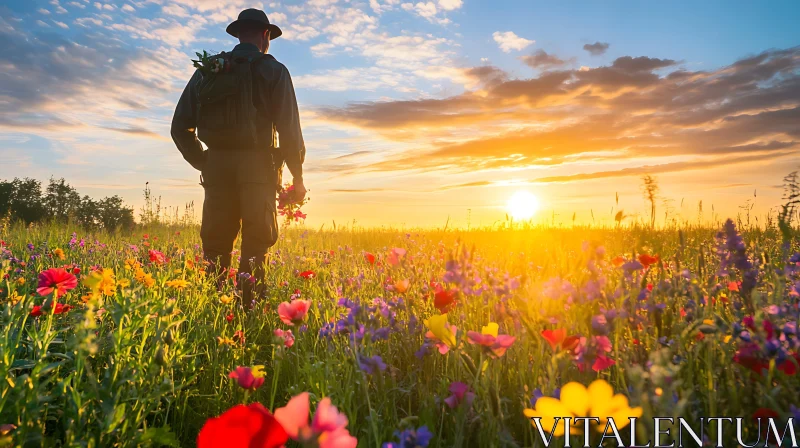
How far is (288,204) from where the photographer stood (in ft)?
16.6

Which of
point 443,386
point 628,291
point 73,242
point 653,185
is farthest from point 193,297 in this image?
point 73,242

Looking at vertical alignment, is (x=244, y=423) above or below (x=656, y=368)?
below

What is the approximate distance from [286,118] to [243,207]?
2.97 feet

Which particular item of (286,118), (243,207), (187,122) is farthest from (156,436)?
(187,122)

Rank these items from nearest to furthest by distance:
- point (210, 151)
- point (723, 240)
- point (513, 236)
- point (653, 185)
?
point (723, 240) → point (653, 185) → point (210, 151) → point (513, 236)

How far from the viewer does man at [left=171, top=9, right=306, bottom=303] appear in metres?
4.32

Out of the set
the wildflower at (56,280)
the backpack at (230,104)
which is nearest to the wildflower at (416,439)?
the wildflower at (56,280)

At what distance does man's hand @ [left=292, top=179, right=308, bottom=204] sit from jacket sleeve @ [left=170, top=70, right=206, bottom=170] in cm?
96

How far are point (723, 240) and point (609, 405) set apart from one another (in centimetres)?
164

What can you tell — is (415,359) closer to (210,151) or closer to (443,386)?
(443,386)

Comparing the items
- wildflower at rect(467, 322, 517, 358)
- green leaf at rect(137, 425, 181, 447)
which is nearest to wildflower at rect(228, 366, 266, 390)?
green leaf at rect(137, 425, 181, 447)

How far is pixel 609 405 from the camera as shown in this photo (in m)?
0.87

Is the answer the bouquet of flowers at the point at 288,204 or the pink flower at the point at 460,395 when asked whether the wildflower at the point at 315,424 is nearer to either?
the pink flower at the point at 460,395

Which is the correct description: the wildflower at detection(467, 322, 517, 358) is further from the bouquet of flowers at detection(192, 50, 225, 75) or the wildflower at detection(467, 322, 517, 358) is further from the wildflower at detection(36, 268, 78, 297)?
the bouquet of flowers at detection(192, 50, 225, 75)
